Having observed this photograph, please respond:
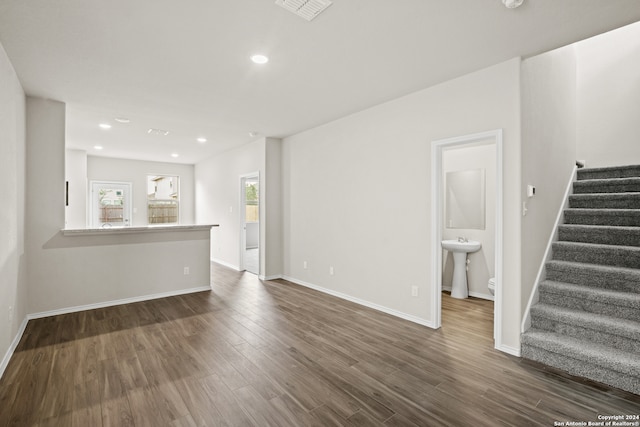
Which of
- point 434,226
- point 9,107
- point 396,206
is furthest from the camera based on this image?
point 396,206

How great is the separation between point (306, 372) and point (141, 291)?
3.24 metres

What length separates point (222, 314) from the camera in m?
3.90

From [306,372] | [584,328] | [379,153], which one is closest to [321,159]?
[379,153]

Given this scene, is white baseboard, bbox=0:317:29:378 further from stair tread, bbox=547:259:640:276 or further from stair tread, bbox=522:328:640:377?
stair tread, bbox=547:259:640:276

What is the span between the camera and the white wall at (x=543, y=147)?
2871mm

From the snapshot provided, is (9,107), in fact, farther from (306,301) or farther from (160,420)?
(306,301)

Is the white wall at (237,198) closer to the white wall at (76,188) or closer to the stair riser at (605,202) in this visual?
the white wall at (76,188)

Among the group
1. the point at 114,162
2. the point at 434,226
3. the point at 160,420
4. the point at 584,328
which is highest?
the point at 114,162

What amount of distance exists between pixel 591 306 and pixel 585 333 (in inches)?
11.9

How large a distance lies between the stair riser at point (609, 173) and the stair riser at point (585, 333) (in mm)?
2653

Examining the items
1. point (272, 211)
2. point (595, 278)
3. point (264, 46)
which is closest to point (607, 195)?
point (595, 278)

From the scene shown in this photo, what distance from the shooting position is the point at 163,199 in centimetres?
867

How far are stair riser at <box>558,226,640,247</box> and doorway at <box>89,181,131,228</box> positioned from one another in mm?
9060

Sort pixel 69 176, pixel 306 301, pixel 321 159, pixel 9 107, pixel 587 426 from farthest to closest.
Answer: pixel 69 176
pixel 321 159
pixel 306 301
pixel 9 107
pixel 587 426
